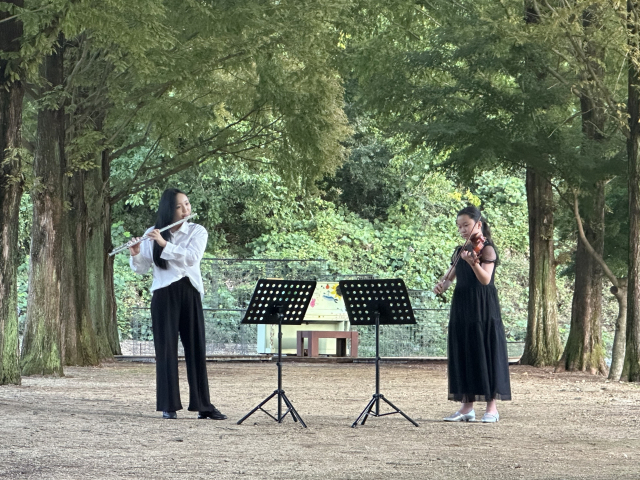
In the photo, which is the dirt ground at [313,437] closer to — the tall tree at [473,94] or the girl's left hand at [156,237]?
the girl's left hand at [156,237]

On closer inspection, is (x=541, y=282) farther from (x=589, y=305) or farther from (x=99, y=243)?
(x=99, y=243)

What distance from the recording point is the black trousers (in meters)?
10.2

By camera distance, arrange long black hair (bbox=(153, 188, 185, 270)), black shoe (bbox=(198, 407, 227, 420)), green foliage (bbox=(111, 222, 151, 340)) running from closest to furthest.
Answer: long black hair (bbox=(153, 188, 185, 270)), black shoe (bbox=(198, 407, 227, 420)), green foliage (bbox=(111, 222, 151, 340))

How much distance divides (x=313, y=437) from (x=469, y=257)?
222cm

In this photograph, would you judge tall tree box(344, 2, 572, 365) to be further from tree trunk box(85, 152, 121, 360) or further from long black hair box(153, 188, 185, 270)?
long black hair box(153, 188, 185, 270)

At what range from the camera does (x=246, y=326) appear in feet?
92.9

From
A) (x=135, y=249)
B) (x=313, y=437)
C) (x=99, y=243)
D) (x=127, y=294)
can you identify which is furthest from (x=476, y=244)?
(x=127, y=294)

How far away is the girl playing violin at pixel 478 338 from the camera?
34.6ft

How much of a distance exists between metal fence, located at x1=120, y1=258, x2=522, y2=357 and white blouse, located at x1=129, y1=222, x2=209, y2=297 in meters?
16.8

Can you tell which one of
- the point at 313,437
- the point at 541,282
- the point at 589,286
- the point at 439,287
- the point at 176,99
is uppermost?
the point at 176,99

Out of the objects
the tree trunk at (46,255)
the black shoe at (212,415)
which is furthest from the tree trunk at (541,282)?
the black shoe at (212,415)

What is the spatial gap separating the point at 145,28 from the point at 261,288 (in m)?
4.98

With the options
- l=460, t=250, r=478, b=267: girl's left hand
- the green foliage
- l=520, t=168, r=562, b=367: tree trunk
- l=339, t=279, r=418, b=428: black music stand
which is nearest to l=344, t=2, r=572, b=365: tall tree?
l=520, t=168, r=562, b=367: tree trunk

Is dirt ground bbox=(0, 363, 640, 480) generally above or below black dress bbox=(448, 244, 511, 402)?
below
